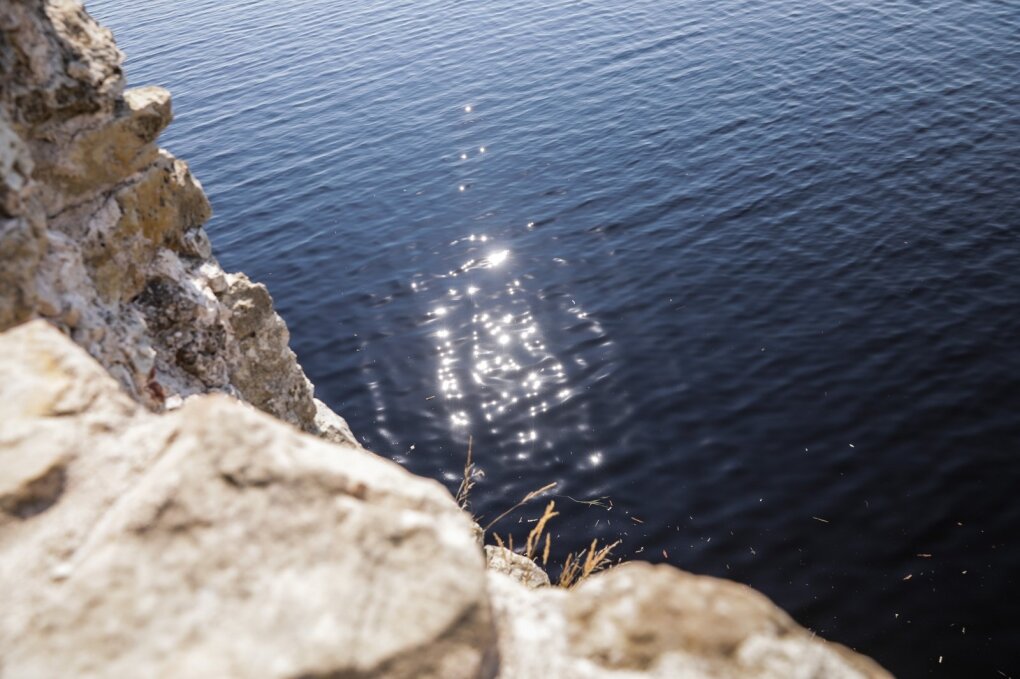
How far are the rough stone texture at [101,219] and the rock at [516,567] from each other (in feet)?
12.4

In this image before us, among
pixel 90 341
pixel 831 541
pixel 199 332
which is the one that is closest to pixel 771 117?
pixel 831 541

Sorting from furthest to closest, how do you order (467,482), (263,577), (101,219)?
(467,482) → (101,219) → (263,577)

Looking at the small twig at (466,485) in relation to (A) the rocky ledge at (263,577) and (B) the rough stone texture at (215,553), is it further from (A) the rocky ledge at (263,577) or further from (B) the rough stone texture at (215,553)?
(B) the rough stone texture at (215,553)

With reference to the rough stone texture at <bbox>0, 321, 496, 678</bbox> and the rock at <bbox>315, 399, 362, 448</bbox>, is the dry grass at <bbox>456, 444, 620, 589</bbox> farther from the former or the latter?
the rough stone texture at <bbox>0, 321, 496, 678</bbox>

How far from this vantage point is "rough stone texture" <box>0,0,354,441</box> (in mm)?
4637

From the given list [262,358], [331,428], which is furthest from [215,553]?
[331,428]

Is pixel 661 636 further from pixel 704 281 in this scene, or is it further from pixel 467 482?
pixel 704 281

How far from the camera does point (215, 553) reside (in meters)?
2.82

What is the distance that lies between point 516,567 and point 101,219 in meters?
5.97

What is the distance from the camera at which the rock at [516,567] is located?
29.6 ft

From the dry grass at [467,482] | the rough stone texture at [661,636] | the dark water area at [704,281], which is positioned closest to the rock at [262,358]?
the dry grass at [467,482]

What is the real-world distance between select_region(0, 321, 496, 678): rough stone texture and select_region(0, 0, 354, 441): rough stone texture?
1531 millimetres

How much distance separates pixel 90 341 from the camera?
5016 mm

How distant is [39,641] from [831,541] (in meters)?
9.90
